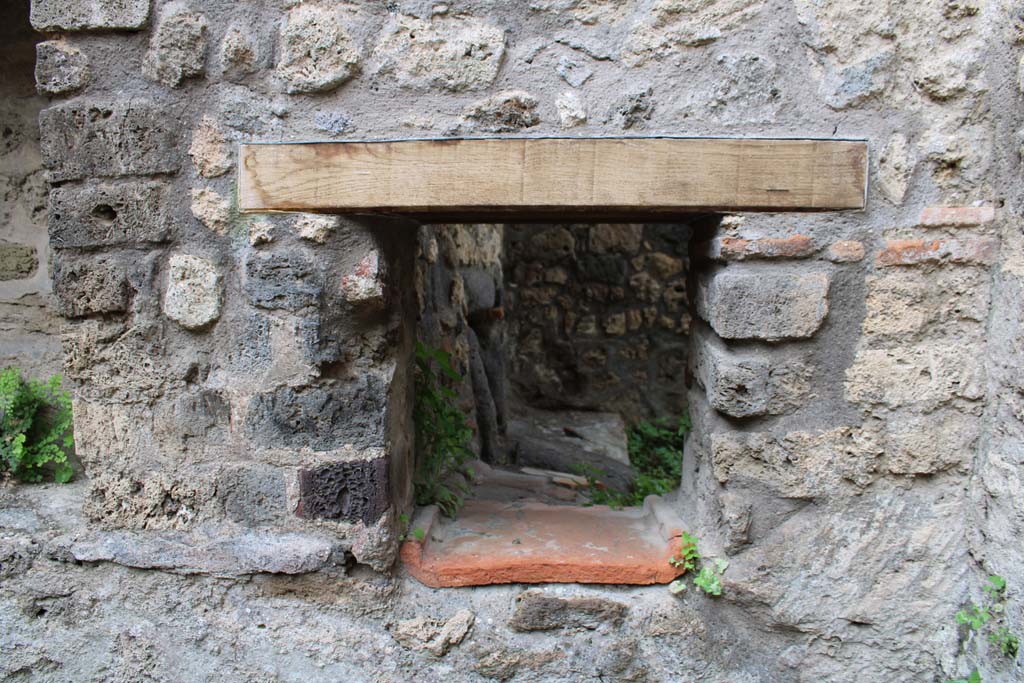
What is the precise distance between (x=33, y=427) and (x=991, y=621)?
8.39 ft

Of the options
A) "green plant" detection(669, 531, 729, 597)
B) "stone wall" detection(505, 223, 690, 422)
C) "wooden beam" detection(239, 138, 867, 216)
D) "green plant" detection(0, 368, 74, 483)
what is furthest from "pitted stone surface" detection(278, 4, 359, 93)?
"stone wall" detection(505, 223, 690, 422)

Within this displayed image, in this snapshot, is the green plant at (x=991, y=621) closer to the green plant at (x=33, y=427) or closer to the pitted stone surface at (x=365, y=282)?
the pitted stone surface at (x=365, y=282)

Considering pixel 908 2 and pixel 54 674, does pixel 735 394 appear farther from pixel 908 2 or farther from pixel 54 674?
pixel 54 674

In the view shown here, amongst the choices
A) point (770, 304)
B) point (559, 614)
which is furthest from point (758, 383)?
point (559, 614)

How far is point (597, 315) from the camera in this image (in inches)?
210

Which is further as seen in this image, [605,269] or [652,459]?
[605,269]

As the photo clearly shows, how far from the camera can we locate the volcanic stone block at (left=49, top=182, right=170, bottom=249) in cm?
168

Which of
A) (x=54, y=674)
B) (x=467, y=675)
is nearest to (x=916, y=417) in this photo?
(x=467, y=675)

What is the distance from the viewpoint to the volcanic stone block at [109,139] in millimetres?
1653

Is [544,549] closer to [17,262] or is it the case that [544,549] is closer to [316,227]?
[316,227]

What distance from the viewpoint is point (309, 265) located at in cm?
166

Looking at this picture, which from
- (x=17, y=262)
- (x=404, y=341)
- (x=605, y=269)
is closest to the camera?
(x=404, y=341)

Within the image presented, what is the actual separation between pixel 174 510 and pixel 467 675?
840 mm

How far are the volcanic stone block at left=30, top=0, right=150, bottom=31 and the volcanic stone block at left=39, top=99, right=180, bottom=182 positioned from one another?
0.17m
